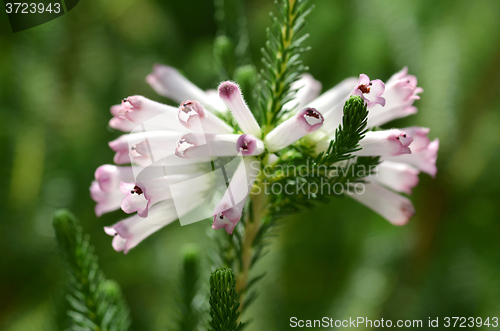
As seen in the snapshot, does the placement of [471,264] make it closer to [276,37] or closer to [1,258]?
[276,37]

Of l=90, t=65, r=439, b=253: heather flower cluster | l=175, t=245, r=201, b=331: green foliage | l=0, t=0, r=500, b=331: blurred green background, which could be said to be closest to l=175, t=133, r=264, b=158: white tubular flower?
l=90, t=65, r=439, b=253: heather flower cluster

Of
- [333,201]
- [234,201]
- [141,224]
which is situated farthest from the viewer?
[333,201]

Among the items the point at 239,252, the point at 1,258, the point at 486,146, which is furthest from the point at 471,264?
the point at 1,258

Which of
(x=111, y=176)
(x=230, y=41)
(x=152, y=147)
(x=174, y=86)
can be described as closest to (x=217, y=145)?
(x=152, y=147)

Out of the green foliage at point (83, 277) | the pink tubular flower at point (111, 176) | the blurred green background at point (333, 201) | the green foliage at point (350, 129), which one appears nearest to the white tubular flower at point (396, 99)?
the green foliage at point (350, 129)

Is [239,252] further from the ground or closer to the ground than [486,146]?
further from the ground

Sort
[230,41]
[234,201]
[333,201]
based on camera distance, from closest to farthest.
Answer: [234,201] < [230,41] < [333,201]

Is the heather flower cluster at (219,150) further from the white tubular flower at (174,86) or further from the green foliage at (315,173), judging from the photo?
the white tubular flower at (174,86)

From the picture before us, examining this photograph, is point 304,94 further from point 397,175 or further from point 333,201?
point 333,201
